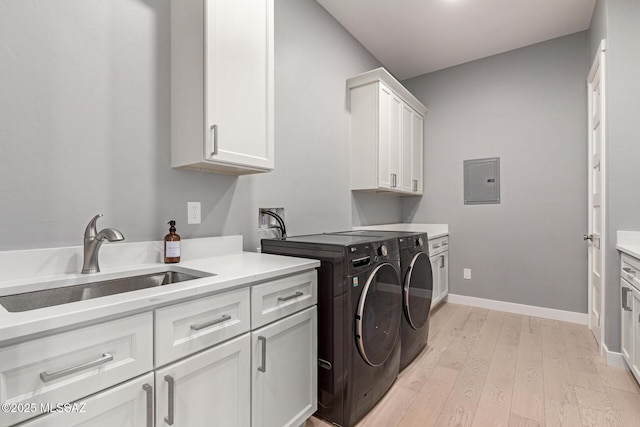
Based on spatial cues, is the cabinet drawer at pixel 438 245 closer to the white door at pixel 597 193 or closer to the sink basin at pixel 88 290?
the white door at pixel 597 193

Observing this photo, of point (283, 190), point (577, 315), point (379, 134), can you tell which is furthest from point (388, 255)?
point (577, 315)

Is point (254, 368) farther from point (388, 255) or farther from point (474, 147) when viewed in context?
point (474, 147)

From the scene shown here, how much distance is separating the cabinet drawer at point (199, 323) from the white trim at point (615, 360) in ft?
8.44

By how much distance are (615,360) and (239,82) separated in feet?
9.99

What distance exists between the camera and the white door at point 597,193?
2287mm

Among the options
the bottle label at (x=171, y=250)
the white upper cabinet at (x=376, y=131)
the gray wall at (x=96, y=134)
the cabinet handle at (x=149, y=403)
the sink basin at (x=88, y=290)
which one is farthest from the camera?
the white upper cabinet at (x=376, y=131)

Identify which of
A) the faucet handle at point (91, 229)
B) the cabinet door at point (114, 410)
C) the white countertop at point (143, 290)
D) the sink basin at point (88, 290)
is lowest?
the cabinet door at point (114, 410)

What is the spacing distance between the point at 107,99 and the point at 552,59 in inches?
153

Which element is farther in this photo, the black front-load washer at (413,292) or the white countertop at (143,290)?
the black front-load washer at (413,292)

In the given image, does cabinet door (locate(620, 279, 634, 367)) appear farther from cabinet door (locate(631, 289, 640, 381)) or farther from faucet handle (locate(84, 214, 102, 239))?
faucet handle (locate(84, 214, 102, 239))

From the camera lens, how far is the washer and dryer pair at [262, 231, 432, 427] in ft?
5.01

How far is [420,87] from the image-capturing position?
395 centimetres

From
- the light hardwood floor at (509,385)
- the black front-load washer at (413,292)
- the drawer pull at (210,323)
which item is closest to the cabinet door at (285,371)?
the drawer pull at (210,323)

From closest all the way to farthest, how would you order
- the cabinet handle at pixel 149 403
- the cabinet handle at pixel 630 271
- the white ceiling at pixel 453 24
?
the cabinet handle at pixel 149 403 → the cabinet handle at pixel 630 271 → the white ceiling at pixel 453 24
